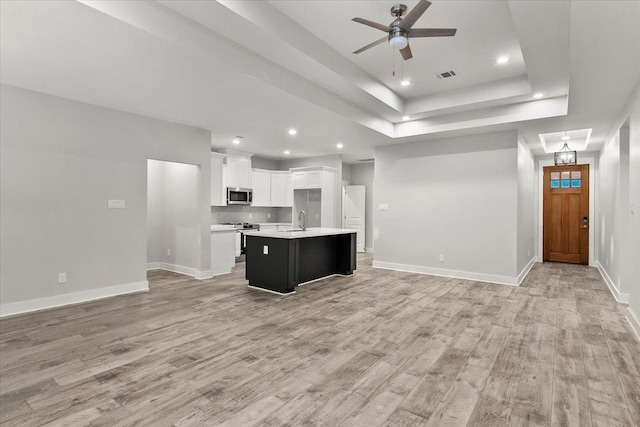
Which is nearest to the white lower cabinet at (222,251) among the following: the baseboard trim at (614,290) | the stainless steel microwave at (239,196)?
the stainless steel microwave at (239,196)

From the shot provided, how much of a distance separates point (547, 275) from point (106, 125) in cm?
810

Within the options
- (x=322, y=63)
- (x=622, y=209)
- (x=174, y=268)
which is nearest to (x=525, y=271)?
(x=622, y=209)

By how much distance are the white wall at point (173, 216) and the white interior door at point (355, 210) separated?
476 cm

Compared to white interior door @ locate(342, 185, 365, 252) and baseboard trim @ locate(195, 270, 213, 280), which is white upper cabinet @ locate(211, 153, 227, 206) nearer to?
baseboard trim @ locate(195, 270, 213, 280)

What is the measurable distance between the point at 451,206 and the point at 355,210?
12.6ft

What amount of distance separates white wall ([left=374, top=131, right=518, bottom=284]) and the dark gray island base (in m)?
1.29

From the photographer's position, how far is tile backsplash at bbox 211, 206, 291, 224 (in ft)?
27.6

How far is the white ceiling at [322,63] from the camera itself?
2699mm

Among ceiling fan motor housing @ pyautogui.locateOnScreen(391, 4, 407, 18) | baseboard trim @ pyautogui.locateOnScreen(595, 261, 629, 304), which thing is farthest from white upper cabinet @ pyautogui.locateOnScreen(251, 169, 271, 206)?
baseboard trim @ pyautogui.locateOnScreen(595, 261, 629, 304)

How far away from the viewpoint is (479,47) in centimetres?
388

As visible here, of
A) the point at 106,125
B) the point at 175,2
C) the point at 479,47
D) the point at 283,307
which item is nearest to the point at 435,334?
the point at 283,307

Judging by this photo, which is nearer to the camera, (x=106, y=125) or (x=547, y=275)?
(x=106, y=125)

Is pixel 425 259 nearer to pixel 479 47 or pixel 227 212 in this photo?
pixel 479 47

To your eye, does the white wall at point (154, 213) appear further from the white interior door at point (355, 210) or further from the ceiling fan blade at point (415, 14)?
the ceiling fan blade at point (415, 14)
